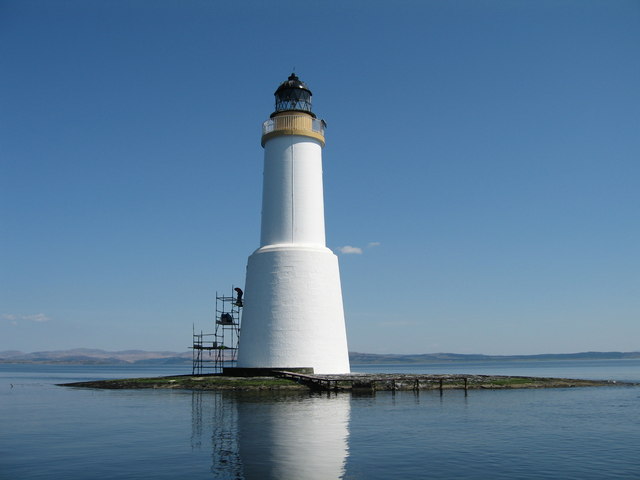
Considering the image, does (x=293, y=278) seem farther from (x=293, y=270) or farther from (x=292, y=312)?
(x=292, y=312)

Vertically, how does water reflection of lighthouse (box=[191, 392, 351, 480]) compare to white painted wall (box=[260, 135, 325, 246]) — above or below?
below

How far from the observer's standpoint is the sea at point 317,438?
1380 cm

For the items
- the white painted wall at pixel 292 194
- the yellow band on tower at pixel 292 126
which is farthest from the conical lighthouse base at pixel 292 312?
the yellow band on tower at pixel 292 126

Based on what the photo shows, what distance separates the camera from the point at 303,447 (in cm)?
1599

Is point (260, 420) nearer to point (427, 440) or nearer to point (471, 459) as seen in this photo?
point (427, 440)

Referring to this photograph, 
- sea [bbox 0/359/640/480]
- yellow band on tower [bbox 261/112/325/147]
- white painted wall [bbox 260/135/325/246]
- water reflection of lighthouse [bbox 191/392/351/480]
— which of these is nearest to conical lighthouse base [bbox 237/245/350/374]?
white painted wall [bbox 260/135/325/246]

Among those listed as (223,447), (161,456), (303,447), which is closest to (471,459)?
(303,447)

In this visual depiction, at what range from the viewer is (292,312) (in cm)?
3016

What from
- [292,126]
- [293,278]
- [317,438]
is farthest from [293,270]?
[317,438]

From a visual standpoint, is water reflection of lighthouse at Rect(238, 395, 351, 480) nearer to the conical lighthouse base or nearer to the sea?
the sea

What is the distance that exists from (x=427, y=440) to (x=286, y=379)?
1293 centimetres

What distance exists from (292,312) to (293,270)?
2.28 m

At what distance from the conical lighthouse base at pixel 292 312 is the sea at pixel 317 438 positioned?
3.00 meters

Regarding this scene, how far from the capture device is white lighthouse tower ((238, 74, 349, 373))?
99.6 feet
